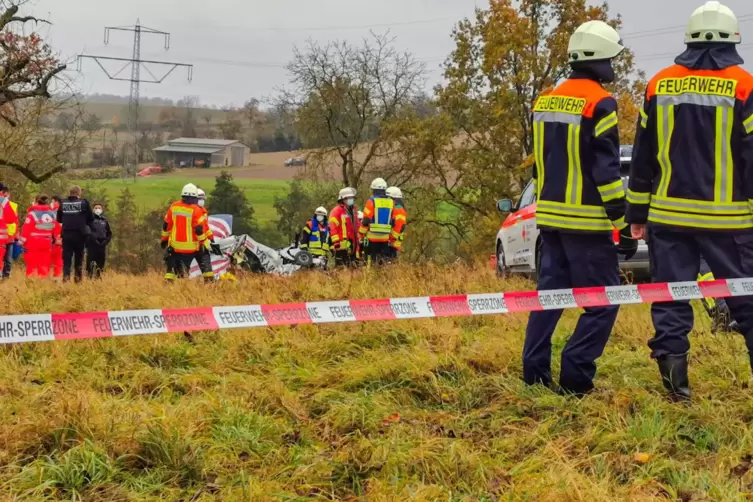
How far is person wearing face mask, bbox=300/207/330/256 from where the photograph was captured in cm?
1554

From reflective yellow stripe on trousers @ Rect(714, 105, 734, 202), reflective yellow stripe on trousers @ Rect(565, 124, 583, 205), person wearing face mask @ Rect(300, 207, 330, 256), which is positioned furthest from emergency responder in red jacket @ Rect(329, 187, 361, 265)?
reflective yellow stripe on trousers @ Rect(714, 105, 734, 202)

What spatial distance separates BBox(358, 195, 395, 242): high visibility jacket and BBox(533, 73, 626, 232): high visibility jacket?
7.81m

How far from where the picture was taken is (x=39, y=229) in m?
14.9

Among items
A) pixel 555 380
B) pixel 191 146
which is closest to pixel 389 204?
pixel 555 380

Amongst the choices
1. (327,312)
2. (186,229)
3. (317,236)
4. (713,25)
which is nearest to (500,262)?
(186,229)

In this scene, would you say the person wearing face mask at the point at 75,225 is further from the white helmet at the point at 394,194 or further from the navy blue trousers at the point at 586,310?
the navy blue trousers at the point at 586,310

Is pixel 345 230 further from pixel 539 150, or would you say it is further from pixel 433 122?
pixel 433 122

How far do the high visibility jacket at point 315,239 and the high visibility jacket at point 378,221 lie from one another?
3230 millimetres

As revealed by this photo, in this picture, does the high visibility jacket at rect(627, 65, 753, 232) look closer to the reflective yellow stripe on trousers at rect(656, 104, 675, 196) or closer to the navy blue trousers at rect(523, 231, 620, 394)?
the reflective yellow stripe on trousers at rect(656, 104, 675, 196)

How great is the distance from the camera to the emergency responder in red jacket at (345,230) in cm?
1352

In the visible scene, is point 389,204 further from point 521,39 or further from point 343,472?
point 521,39

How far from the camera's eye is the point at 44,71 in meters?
20.2

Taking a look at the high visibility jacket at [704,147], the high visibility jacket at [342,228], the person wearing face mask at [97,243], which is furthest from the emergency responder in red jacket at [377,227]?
the high visibility jacket at [704,147]

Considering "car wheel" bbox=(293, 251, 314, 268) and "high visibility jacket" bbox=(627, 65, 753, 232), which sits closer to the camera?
"high visibility jacket" bbox=(627, 65, 753, 232)
